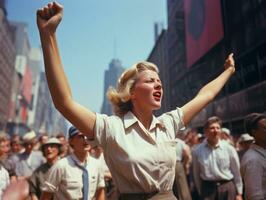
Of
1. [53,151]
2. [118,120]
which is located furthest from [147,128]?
[53,151]

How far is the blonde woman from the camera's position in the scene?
4.52ft

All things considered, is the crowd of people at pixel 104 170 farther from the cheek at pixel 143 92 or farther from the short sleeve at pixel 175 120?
the short sleeve at pixel 175 120

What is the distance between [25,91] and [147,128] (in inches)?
3847

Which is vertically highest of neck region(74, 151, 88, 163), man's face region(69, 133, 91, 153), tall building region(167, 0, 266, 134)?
tall building region(167, 0, 266, 134)

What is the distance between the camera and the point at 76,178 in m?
3.05

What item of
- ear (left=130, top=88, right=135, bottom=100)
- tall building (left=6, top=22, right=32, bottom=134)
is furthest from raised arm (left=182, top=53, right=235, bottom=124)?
tall building (left=6, top=22, right=32, bottom=134)

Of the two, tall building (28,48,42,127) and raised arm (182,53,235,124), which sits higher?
tall building (28,48,42,127)

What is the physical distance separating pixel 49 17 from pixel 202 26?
26644mm

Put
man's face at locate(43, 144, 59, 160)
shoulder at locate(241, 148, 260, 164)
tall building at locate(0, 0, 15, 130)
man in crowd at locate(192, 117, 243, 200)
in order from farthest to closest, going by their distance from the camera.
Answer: tall building at locate(0, 0, 15, 130) < man in crowd at locate(192, 117, 243, 200) < man's face at locate(43, 144, 59, 160) < shoulder at locate(241, 148, 260, 164)

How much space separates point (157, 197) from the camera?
1.56 metres

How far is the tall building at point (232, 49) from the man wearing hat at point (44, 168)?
29.9ft

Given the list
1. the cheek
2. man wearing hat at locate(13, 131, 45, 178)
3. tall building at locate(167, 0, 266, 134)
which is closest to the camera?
the cheek

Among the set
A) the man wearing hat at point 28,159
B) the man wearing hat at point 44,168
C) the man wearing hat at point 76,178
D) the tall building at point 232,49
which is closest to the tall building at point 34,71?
the tall building at point 232,49

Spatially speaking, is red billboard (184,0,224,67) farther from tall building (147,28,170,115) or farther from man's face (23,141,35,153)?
tall building (147,28,170,115)
